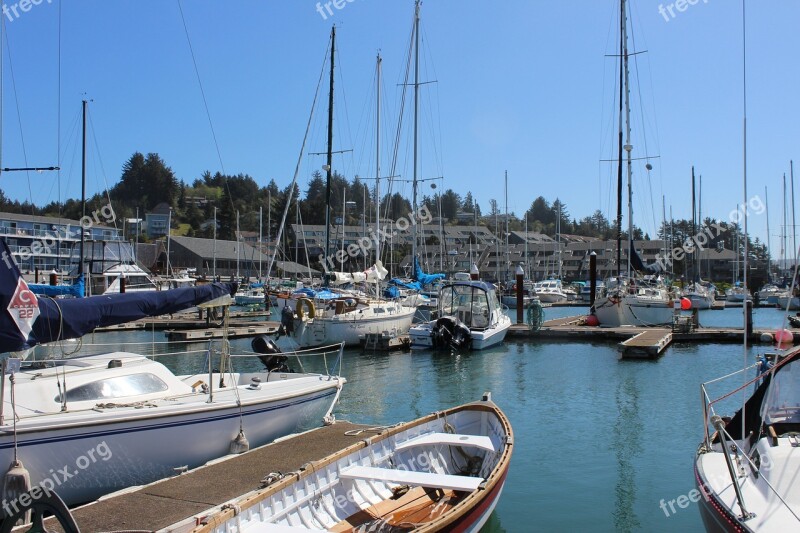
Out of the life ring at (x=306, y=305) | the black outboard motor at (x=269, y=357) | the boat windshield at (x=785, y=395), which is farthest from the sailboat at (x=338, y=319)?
the boat windshield at (x=785, y=395)

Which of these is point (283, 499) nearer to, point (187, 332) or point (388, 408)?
point (388, 408)

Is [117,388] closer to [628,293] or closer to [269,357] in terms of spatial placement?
[269,357]

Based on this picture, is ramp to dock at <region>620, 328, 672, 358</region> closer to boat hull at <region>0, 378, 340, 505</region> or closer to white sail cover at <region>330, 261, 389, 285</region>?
white sail cover at <region>330, 261, 389, 285</region>

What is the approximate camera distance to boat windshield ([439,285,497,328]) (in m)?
32.5

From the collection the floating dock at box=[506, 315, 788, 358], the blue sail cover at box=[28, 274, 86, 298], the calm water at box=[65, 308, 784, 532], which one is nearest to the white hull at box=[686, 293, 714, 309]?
the floating dock at box=[506, 315, 788, 358]

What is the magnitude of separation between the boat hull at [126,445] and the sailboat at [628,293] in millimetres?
30734

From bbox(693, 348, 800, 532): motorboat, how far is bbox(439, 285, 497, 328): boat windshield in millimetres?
22589

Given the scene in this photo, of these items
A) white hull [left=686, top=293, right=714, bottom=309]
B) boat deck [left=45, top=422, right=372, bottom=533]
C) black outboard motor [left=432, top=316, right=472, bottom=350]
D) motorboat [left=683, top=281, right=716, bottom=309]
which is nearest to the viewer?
boat deck [left=45, top=422, right=372, bottom=533]

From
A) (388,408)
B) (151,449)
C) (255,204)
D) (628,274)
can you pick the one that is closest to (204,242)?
(255,204)

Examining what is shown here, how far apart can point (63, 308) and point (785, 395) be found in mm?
10368

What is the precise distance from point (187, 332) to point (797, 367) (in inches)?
1229

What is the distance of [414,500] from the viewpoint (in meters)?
9.98

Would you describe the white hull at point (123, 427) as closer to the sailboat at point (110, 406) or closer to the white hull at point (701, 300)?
the sailboat at point (110, 406)

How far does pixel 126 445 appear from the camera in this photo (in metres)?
10.3
